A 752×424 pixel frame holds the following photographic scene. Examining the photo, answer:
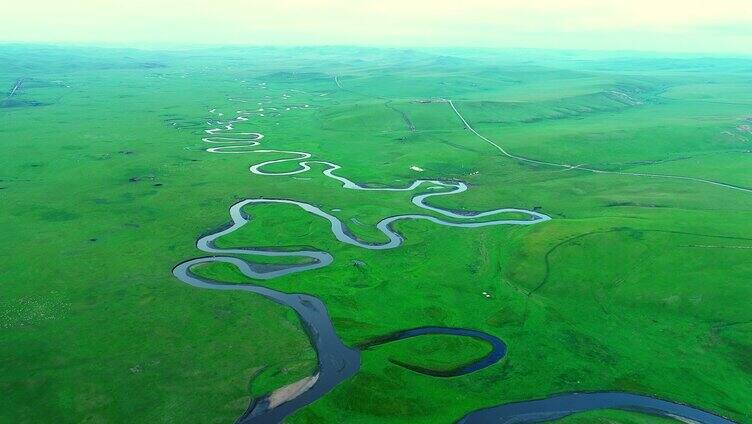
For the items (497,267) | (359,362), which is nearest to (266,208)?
(497,267)

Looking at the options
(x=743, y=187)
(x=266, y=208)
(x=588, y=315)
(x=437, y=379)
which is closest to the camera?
(x=437, y=379)

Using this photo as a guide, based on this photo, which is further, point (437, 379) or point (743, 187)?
point (743, 187)

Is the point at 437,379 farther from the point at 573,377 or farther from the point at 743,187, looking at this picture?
the point at 743,187

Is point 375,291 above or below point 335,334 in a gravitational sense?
above

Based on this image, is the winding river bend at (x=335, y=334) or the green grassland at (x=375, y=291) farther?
the green grassland at (x=375, y=291)

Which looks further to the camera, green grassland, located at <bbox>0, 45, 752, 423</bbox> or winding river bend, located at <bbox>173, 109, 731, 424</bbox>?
green grassland, located at <bbox>0, 45, 752, 423</bbox>

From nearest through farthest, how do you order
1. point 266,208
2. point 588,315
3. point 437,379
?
1. point 437,379
2. point 588,315
3. point 266,208

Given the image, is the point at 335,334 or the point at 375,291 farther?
the point at 375,291
